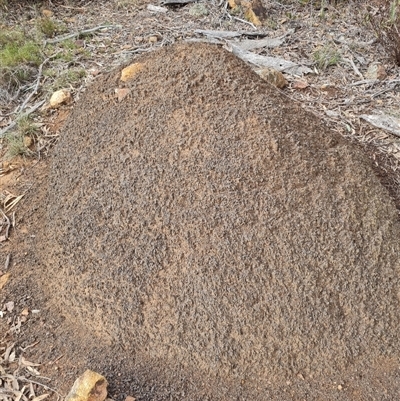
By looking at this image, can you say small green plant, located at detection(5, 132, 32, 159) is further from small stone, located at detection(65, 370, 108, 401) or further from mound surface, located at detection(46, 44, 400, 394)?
small stone, located at detection(65, 370, 108, 401)

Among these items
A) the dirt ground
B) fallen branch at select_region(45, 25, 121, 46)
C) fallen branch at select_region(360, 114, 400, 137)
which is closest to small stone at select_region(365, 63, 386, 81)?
fallen branch at select_region(360, 114, 400, 137)

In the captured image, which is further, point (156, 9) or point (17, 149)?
point (156, 9)

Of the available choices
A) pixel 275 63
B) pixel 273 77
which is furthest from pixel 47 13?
pixel 273 77

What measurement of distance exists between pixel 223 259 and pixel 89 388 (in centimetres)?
60

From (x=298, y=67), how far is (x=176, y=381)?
7.35 ft

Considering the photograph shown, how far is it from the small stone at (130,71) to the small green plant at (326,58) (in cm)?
159

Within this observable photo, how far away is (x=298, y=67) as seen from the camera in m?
3.22

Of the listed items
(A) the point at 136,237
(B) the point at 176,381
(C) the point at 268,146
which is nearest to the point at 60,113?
(A) the point at 136,237

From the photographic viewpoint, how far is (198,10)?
407cm

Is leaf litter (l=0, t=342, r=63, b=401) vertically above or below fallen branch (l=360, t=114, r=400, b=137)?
below

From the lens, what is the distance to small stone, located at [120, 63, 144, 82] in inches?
80.2

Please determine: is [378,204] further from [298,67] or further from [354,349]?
[298,67]

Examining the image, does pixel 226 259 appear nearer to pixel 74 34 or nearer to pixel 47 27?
pixel 74 34

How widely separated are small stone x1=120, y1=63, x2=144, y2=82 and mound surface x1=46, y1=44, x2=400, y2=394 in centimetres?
17
